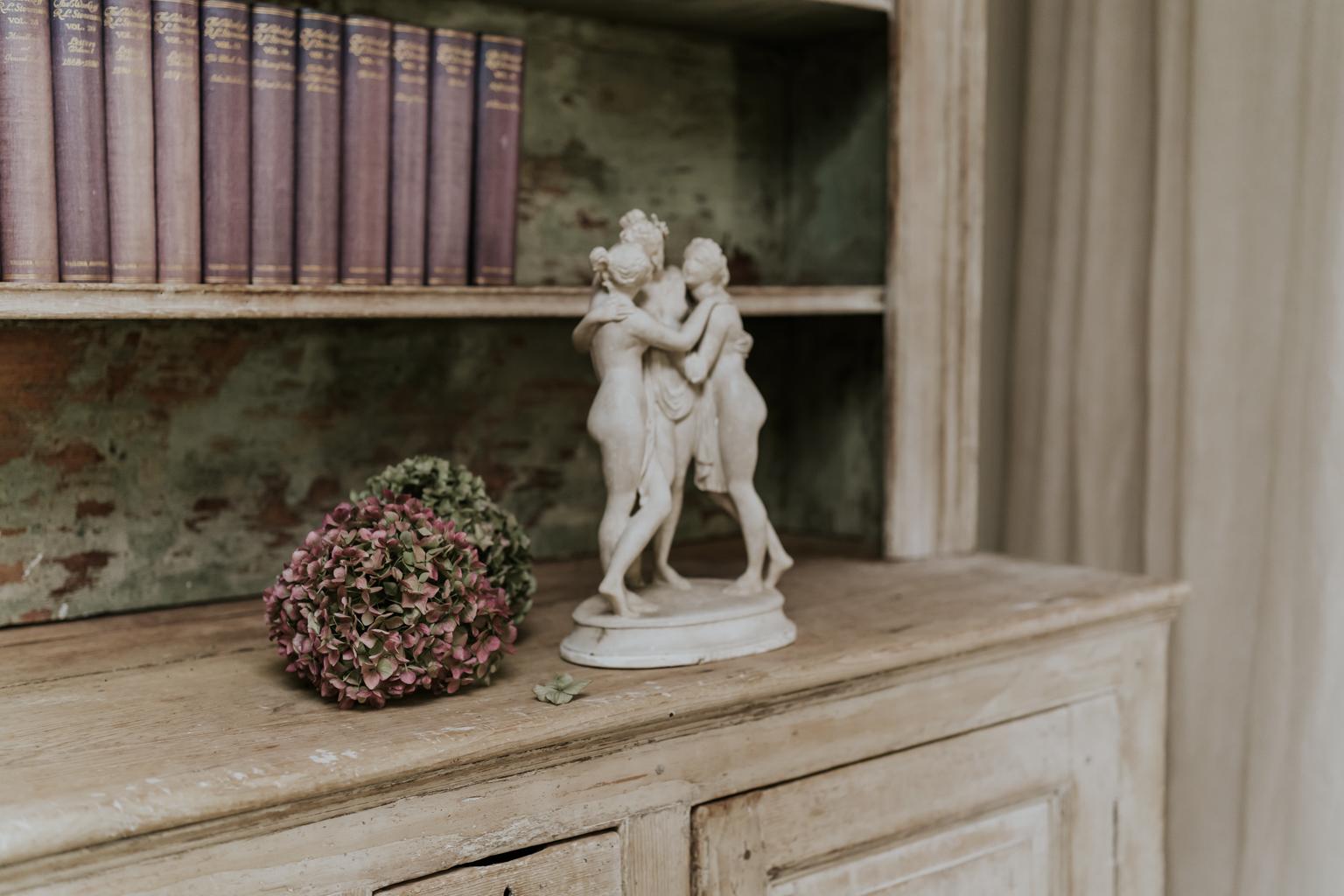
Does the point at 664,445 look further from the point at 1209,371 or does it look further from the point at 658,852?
the point at 1209,371

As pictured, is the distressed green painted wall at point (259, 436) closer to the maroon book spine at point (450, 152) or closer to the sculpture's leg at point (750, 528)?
the maroon book spine at point (450, 152)

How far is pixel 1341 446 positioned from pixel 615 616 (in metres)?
0.95

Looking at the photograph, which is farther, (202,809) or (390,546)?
(390,546)

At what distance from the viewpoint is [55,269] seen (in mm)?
1069

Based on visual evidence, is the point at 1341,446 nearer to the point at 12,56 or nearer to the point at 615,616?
the point at 615,616

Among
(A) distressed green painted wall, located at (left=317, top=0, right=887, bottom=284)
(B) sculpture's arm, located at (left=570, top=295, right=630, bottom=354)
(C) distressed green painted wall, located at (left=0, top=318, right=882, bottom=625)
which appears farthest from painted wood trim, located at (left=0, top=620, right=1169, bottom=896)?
(A) distressed green painted wall, located at (left=317, top=0, right=887, bottom=284)

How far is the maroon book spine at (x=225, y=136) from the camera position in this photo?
1121mm

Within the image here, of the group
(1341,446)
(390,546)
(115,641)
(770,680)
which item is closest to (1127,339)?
(1341,446)

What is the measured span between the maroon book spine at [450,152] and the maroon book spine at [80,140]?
0.31 m

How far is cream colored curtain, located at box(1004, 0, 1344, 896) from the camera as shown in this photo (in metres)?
1.49

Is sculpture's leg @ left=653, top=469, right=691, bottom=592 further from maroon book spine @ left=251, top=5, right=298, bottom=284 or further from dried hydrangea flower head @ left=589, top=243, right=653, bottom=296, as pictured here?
maroon book spine @ left=251, top=5, right=298, bottom=284

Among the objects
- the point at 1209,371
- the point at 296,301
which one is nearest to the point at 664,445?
the point at 296,301

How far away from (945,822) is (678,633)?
353 millimetres

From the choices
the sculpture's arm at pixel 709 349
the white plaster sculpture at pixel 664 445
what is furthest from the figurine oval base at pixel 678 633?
the sculpture's arm at pixel 709 349
